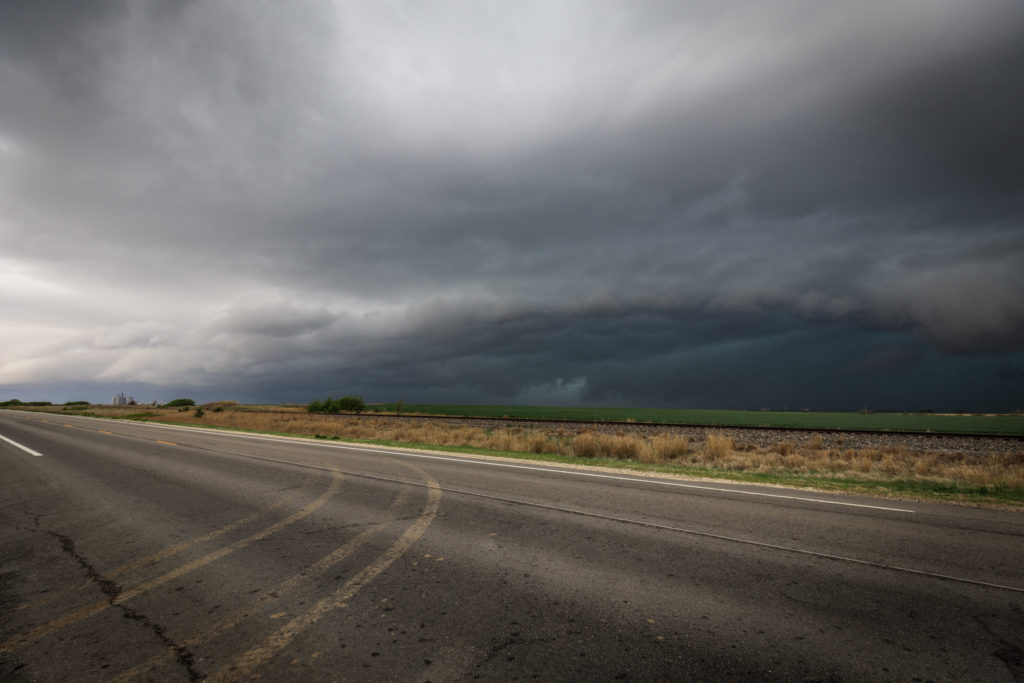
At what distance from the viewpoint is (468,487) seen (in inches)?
364

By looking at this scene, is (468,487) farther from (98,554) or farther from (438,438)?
(438,438)

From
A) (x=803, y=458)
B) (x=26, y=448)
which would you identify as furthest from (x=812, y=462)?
(x=26, y=448)

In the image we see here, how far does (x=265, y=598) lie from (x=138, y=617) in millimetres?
960

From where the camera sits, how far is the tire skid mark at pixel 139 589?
12.1 feet

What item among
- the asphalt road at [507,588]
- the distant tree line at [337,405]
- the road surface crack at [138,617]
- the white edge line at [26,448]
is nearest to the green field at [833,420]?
the distant tree line at [337,405]

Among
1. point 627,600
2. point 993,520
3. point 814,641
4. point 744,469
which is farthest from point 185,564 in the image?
point 744,469

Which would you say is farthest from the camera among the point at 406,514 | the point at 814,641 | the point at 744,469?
the point at 744,469

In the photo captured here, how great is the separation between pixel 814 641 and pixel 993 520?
6.25 meters

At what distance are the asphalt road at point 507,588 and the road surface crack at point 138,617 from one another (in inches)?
0.9

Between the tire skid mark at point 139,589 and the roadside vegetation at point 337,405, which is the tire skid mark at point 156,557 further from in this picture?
the roadside vegetation at point 337,405

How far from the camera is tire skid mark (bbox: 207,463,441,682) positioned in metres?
3.12

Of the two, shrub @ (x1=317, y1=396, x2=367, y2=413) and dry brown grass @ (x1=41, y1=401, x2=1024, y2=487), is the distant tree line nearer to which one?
shrub @ (x1=317, y1=396, x2=367, y2=413)

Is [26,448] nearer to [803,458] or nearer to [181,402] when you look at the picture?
[803,458]

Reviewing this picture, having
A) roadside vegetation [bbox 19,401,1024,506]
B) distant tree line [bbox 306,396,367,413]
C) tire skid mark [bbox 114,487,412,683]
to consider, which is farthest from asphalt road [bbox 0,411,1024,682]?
distant tree line [bbox 306,396,367,413]
